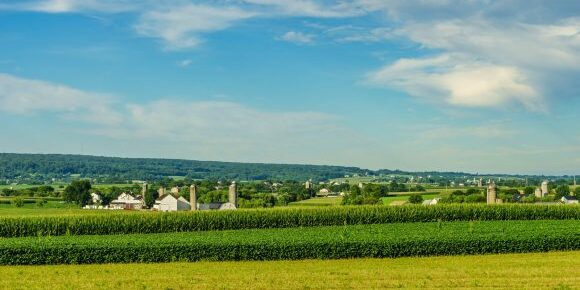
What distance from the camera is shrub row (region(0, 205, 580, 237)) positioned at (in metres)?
48.2

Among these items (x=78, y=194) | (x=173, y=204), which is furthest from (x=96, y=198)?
(x=173, y=204)

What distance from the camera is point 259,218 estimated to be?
5156 cm

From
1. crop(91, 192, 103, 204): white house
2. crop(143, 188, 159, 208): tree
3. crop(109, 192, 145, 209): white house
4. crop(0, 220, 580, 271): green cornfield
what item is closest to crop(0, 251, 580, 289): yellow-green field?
crop(0, 220, 580, 271): green cornfield

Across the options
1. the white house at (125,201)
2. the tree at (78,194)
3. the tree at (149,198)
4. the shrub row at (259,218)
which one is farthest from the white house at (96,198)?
the shrub row at (259,218)

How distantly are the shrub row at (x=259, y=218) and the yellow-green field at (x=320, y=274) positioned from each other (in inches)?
618

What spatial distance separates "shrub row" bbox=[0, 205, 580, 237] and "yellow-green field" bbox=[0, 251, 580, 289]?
15.7 metres

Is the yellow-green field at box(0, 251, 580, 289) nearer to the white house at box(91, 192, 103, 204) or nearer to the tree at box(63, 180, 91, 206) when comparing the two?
the tree at box(63, 180, 91, 206)

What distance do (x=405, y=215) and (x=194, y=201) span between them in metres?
21.8

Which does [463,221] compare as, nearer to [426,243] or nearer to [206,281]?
[426,243]

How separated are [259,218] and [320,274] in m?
24.7

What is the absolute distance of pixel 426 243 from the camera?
35906mm

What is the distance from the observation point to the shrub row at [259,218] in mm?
48188

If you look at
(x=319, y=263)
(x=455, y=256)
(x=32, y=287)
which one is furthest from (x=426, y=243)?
(x=32, y=287)

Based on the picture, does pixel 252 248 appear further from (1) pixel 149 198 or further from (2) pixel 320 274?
(1) pixel 149 198
